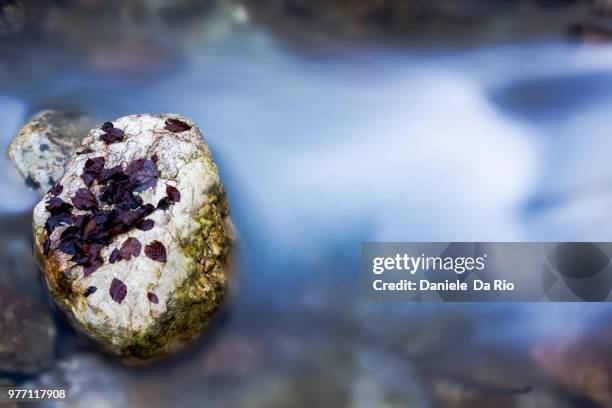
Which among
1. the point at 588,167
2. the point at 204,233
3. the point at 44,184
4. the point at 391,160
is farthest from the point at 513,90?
the point at 44,184

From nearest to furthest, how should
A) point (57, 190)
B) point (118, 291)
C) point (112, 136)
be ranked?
point (118, 291)
point (57, 190)
point (112, 136)

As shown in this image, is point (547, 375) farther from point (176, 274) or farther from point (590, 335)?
point (176, 274)

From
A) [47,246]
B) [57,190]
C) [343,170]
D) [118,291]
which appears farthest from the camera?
A: [343,170]
